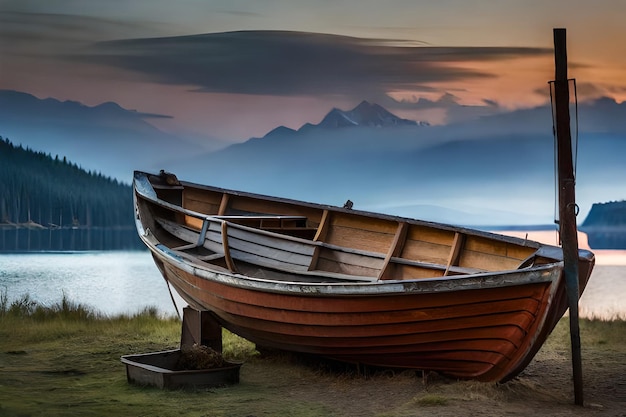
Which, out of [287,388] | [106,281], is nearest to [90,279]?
[106,281]

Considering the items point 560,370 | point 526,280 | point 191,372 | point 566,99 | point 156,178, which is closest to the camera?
point 526,280

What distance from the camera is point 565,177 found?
8.50 meters

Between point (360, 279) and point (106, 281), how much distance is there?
2385 cm

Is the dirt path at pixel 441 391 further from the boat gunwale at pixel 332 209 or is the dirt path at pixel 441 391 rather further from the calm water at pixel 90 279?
the calm water at pixel 90 279

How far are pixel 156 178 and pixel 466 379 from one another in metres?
6.72

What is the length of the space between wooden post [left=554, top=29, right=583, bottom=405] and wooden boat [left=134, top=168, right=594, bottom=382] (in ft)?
0.63

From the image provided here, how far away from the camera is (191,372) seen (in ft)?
30.0

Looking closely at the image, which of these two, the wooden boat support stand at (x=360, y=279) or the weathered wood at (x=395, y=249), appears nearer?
the wooden boat support stand at (x=360, y=279)

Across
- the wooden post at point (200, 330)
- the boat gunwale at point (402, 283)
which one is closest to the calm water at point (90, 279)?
the wooden post at point (200, 330)

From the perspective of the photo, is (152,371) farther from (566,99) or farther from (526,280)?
(566,99)

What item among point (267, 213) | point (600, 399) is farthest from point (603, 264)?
point (600, 399)

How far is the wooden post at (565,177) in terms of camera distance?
27.3 feet

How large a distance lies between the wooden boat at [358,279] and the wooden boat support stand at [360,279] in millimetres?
14

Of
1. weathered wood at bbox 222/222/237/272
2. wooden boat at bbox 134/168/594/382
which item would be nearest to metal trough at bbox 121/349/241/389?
wooden boat at bbox 134/168/594/382
